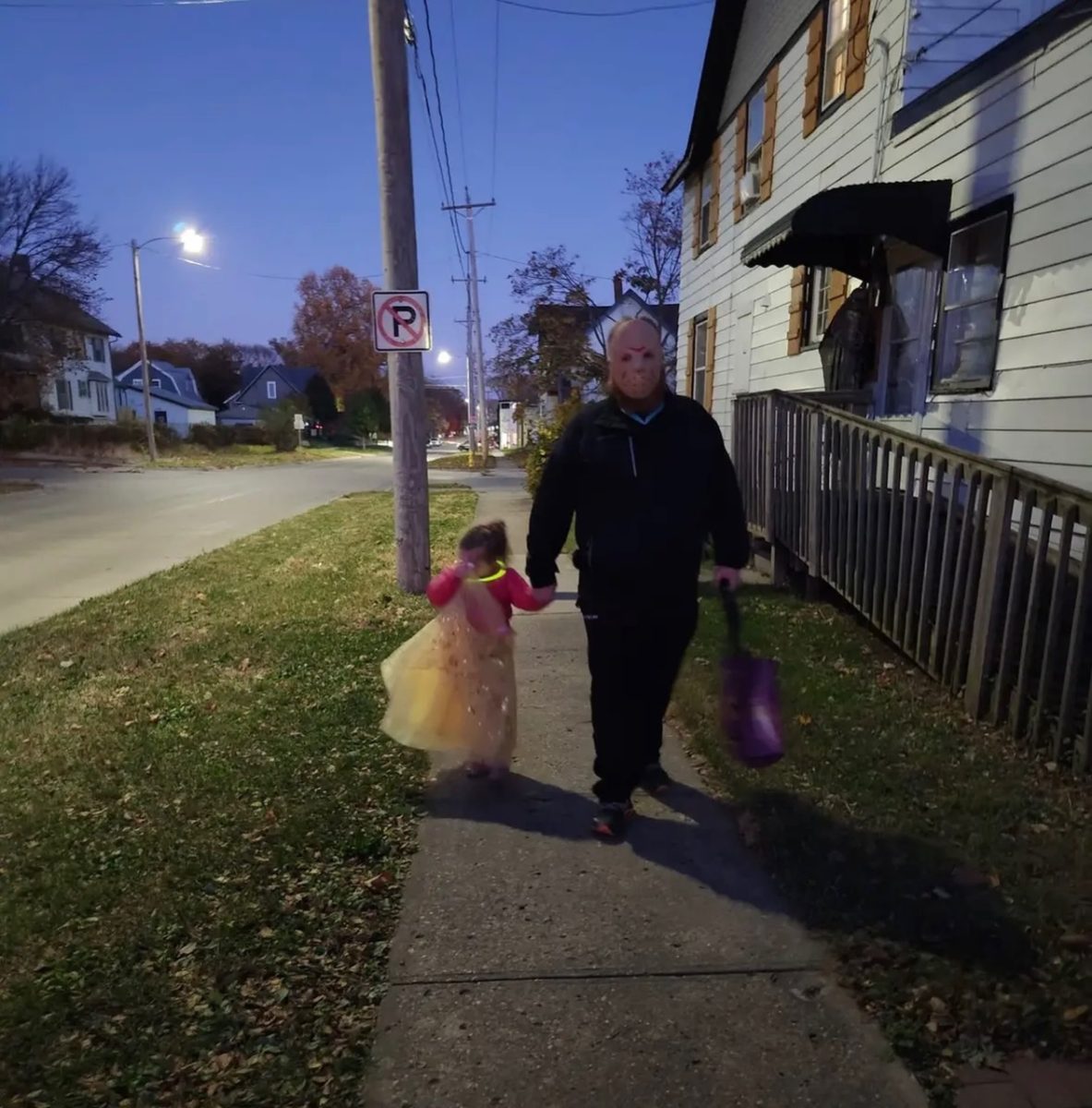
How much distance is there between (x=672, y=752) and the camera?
13.4 ft

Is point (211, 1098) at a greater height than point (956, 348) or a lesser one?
lesser

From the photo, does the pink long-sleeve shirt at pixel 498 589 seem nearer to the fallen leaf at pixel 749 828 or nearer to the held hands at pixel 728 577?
the held hands at pixel 728 577

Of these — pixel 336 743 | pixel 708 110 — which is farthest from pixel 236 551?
pixel 708 110

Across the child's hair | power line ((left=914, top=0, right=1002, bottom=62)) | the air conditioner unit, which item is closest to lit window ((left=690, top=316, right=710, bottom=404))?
the air conditioner unit

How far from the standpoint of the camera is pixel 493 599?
3521mm

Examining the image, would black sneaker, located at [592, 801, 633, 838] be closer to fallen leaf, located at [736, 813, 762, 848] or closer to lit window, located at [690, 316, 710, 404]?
fallen leaf, located at [736, 813, 762, 848]

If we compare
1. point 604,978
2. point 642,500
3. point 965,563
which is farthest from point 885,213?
point 604,978

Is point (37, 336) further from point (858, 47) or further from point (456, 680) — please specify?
point (456, 680)

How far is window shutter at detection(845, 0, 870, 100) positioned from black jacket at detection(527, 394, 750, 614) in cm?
651

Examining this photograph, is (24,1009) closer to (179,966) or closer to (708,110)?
(179,966)

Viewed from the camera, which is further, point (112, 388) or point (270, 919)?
point (112, 388)

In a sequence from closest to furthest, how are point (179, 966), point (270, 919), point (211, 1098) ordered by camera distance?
point (211, 1098), point (179, 966), point (270, 919)

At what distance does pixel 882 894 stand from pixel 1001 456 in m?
3.87

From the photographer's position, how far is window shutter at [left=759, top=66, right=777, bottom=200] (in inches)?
412
